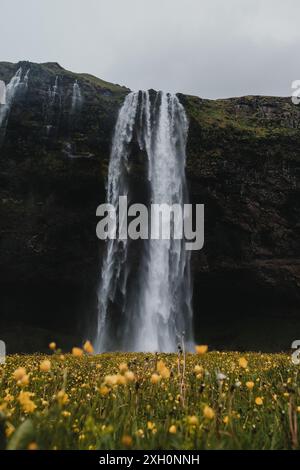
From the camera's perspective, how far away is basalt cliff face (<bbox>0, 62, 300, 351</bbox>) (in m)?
33.7

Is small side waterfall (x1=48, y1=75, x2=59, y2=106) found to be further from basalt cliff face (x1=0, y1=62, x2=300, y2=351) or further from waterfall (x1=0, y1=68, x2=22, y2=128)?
waterfall (x1=0, y1=68, x2=22, y2=128)

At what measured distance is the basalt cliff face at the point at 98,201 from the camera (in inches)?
1325

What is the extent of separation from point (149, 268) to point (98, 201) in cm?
633

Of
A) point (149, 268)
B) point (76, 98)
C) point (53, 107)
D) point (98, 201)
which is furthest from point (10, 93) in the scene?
point (149, 268)

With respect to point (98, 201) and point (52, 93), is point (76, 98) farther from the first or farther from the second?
point (98, 201)

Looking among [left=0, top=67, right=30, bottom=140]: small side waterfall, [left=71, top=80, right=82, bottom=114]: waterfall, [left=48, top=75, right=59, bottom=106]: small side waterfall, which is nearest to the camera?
[left=0, top=67, right=30, bottom=140]: small side waterfall

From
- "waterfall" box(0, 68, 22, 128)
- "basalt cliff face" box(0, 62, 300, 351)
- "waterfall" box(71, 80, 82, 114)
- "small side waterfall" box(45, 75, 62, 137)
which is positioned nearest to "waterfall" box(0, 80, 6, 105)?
"waterfall" box(0, 68, 22, 128)

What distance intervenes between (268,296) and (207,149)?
12.5 metres

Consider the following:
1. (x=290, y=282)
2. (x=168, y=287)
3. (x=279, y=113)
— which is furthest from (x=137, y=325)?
(x=279, y=113)

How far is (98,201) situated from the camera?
33.6 m

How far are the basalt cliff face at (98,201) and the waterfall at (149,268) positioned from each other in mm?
823

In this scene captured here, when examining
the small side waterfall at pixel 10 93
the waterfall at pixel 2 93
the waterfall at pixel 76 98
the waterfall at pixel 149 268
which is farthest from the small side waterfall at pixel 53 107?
the waterfall at pixel 149 268

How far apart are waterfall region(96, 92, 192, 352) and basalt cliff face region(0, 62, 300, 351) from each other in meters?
0.82
